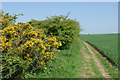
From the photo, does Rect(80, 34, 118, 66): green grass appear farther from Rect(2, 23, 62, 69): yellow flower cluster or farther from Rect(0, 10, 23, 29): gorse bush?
Rect(0, 10, 23, 29): gorse bush

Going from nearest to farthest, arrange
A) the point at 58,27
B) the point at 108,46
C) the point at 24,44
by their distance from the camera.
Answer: the point at 24,44
the point at 58,27
the point at 108,46

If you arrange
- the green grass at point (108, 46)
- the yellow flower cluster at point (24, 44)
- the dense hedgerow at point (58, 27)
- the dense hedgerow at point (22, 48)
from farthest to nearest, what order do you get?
the green grass at point (108, 46), the dense hedgerow at point (58, 27), the yellow flower cluster at point (24, 44), the dense hedgerow at point (22, 48)

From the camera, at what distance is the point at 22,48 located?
6.14 meters

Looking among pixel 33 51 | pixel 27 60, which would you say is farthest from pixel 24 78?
pixel 33 51

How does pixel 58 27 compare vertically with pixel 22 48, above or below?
above

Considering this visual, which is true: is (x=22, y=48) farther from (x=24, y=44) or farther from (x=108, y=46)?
(x=108, y=46)

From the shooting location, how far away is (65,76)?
7.01 meters

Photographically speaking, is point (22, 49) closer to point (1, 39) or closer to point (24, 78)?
point (1, 39)

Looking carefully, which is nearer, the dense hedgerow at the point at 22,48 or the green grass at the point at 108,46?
the dense hedgerow at the point at 22,48

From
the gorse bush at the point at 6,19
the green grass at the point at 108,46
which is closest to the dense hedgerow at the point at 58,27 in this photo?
the gorse bush at the point at 6,19

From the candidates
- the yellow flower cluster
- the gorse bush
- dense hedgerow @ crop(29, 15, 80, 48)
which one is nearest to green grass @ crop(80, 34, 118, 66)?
dense hedgerow @ crop(29, 15, 80, 48)

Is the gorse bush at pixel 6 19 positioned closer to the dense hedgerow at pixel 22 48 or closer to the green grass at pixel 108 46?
the dense hedgerow at pixel 22 48

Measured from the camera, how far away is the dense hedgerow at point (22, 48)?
597cm

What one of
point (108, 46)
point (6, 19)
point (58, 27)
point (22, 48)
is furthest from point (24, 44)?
point (108, 46)
